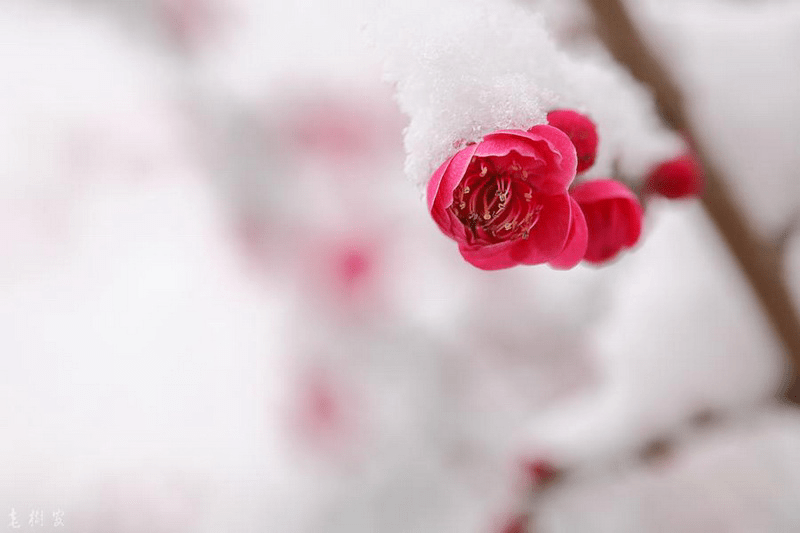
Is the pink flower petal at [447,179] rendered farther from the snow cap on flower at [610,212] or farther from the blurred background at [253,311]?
the blurred background at [253,311]

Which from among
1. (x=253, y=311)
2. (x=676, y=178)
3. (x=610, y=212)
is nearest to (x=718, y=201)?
(x=676, y=178)

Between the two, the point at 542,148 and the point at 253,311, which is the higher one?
the point at 253,311

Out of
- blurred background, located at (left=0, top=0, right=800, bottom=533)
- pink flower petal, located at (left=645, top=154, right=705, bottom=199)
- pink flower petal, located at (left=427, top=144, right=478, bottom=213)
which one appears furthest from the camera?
blurred background, located at (left=0, top=0, right=800, bottom=533)

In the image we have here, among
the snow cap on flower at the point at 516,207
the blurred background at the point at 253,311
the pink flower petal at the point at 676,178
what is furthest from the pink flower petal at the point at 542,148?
the blurred background at the point at 253,311

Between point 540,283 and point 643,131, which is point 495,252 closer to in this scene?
point 643,131

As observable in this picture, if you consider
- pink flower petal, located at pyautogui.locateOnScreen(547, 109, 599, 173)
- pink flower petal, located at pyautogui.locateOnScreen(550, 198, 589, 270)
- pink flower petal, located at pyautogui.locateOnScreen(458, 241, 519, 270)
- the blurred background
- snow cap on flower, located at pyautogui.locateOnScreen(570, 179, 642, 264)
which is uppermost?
the blurred background

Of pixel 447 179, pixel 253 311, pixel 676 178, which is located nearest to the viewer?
pixel 447 179

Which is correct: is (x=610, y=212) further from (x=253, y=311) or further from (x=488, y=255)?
(x=253, y=311)

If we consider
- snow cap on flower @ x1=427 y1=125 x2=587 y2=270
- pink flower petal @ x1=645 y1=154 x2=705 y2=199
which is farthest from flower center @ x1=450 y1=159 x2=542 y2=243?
pink flower petal @ x1=645 y1=154 x2=705 y2=199

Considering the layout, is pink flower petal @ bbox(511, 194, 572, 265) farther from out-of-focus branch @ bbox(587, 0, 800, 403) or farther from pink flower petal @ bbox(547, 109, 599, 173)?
out-of-focus branch @ bbox(587, 0, 800, 403)
